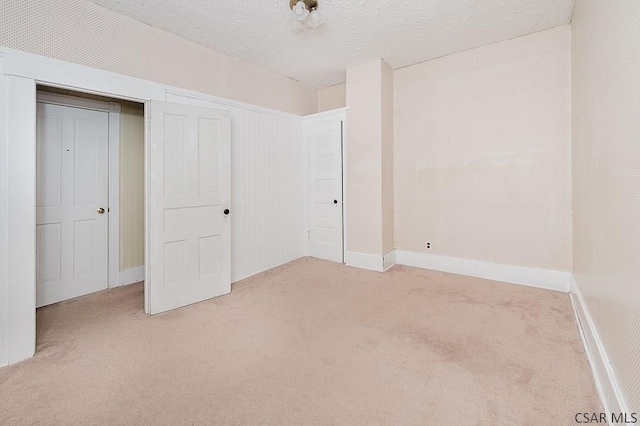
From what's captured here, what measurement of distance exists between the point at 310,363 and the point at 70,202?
326 cm

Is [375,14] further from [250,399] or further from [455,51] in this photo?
[250,399]

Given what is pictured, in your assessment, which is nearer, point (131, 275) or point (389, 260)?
point (131, 275)

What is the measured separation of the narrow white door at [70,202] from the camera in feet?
9.91

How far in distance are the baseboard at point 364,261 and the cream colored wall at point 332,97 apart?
250 cm

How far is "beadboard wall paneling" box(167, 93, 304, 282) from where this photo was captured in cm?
369

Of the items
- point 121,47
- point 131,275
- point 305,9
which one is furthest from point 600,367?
point 131,275

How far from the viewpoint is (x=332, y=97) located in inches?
195

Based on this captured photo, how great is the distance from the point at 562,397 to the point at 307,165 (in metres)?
3.91

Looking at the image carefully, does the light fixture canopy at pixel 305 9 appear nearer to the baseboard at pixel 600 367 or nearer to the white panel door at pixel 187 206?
the white panel door at pixel 187 206

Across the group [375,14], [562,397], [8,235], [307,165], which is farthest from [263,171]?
[562,397]

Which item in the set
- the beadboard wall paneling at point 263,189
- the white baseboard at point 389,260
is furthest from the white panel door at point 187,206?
the white baseboard at point 389,260

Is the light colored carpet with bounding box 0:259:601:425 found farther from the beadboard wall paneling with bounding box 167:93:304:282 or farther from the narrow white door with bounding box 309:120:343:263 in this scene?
the narrow white door with bounding box 309:120:343:263

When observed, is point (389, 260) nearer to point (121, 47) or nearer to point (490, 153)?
point (490, 153)

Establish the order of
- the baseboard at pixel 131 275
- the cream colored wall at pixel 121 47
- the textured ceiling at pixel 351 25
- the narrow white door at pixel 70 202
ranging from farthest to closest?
1. the baseboard at pixel 131 275
2. the narrow white door at pixel 70 202
3. the textured ceiling at pixel 351 25
4. the cream colored wall at pixel 121 47
